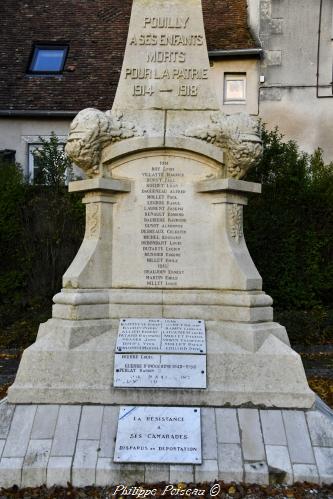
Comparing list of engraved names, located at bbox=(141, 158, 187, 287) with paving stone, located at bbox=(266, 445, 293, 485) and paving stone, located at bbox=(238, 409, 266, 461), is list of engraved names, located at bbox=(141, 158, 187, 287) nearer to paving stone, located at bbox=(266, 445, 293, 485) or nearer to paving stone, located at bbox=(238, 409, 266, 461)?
paving stone, located at bbox=(238, 409, 266, 461)

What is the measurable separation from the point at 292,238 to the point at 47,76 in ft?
28.9

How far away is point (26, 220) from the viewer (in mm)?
14328

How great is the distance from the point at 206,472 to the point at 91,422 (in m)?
0.98

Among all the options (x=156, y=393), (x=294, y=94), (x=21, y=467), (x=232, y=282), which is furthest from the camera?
(x=294, y=94)

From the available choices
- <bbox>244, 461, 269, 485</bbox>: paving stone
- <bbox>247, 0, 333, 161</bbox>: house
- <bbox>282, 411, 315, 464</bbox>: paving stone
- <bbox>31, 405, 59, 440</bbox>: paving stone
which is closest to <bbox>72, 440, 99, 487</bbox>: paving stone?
<bbox>31, 405, 59, 440</bbox>: paving stone

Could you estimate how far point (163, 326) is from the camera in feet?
17.8

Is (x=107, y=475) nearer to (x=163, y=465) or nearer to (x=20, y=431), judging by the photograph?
(x=163, y=465)

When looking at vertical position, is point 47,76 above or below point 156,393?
above

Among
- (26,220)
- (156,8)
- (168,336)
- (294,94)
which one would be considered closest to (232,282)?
(168,336)

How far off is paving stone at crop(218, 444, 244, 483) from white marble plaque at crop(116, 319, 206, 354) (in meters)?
0.85

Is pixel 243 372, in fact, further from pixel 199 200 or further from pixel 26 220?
pixel 26 220

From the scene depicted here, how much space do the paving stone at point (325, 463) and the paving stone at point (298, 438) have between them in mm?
51

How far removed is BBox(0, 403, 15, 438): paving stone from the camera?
483 centimetres

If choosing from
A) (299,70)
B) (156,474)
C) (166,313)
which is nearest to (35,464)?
(156,474)
